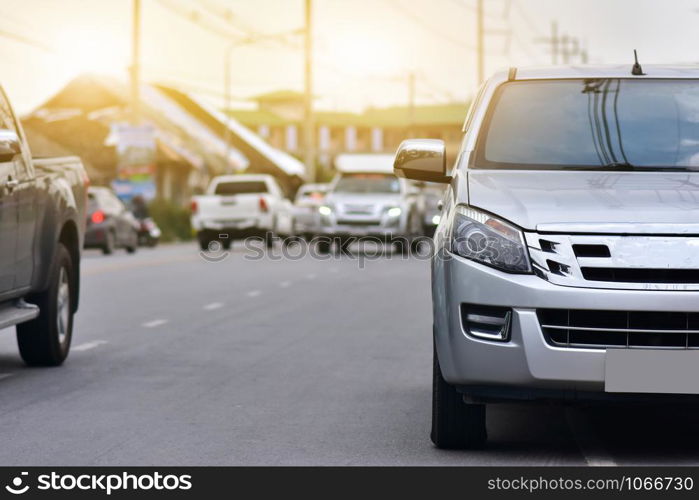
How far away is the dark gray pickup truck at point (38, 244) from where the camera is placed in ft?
32.1

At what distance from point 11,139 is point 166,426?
7.06 feet

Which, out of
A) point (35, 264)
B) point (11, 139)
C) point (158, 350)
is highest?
point (11, 139)

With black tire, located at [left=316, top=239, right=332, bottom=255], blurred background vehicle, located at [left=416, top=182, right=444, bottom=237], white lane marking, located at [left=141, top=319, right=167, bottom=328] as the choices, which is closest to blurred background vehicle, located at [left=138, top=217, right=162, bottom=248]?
blurred background vehicle, located at [left=416, top=182, right=444, bottom=237]

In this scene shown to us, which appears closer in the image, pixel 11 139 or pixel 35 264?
pixel 11 139

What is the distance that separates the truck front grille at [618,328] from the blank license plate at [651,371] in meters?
0.06

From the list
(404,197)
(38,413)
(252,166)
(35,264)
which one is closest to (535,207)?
(38,413)

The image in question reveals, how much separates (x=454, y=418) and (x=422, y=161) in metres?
1.55

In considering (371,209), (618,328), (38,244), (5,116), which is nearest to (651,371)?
(618,328)

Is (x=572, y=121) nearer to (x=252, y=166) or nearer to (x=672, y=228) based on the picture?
(x=672, y=228)

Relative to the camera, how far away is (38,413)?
8.52 metres
